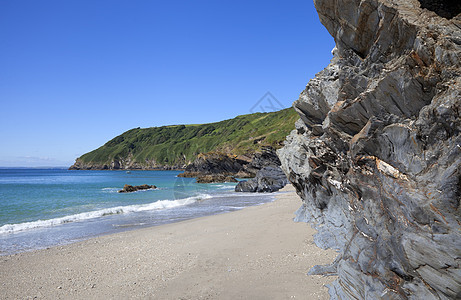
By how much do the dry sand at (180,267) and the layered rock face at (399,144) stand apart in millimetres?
2284

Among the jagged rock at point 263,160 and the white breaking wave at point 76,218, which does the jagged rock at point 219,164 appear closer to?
the jagged rock at point 263,160

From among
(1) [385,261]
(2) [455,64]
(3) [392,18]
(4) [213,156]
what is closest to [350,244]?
(1) [385,261]

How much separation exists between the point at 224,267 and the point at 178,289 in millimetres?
1866

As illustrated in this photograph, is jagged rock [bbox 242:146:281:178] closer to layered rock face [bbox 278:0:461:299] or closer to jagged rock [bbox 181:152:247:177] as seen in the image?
jagged rock [bbox 181:152:247:177]

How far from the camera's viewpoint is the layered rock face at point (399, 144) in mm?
4336

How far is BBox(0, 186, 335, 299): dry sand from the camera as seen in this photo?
7879 millimetres

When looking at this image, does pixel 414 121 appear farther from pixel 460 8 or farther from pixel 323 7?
pixel 323 7

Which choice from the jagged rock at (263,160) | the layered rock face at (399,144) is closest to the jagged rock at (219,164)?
the jagged rock at (263,160)

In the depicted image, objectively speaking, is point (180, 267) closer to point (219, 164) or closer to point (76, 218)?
point (76, 218)

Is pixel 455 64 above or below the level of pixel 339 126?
above

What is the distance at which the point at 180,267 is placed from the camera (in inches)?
384

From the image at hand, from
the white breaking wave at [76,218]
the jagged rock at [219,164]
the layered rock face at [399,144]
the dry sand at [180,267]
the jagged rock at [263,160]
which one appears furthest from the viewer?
the jagged rock at [219,164]

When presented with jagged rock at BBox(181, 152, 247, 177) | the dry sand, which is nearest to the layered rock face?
the dry sand

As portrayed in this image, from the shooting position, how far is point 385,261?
213 inches
